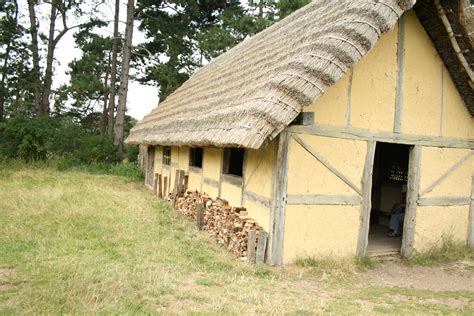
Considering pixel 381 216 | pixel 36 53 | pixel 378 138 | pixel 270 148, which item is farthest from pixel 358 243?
pixel 36 53

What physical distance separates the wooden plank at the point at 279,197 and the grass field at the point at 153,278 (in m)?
0.36

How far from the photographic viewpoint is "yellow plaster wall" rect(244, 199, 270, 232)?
615cm

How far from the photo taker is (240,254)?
644 cm

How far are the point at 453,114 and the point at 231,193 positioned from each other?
4332mm

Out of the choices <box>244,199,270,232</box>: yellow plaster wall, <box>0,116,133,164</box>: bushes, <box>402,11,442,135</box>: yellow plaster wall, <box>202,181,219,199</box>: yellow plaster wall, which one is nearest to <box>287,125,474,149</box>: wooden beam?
<box>402,11,442,135</box>: yellow plaster wall

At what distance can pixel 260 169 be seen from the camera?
654 centimetres

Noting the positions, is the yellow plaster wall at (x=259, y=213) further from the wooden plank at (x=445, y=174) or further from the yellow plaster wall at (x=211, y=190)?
the wooden plank at (x=445, y=174)

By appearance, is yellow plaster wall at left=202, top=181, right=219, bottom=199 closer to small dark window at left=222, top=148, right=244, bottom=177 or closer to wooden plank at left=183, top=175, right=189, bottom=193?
small dark window at left=222, top=148, right=244, bottom=177

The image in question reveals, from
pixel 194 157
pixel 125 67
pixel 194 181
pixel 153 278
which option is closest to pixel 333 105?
pixel 153 278

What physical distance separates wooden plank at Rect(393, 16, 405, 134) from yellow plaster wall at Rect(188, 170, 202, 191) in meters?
4.65

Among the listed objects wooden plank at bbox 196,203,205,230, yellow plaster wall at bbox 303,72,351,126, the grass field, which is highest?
yellow plaster wall at bbox 303,72,351,126

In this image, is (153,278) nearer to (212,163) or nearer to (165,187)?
(212,163)

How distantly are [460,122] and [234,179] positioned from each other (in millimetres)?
4329

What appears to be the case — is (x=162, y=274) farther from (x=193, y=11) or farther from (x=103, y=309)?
(x=193, y=11)
